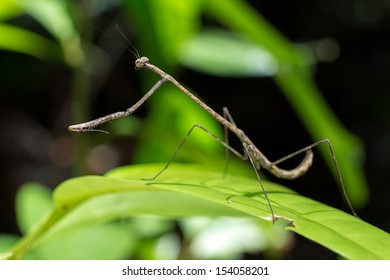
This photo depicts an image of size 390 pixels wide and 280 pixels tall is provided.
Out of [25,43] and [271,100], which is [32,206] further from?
[271,100]

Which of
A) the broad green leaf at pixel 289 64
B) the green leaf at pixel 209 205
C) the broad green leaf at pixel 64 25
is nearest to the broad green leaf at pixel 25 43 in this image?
the broad green leaf at pixel 64 25

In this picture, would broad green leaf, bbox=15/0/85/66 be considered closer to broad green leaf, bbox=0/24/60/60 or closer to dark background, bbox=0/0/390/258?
broad green leaf, bbox=0/24/60/60

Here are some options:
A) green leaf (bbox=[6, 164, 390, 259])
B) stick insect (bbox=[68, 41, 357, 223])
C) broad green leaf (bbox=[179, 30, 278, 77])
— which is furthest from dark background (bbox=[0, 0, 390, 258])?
green leaf (bbox=[6, 164, 390, 259])

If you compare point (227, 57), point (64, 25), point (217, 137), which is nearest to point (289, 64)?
point (227, 57)

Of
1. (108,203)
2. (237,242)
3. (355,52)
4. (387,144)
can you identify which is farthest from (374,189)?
(108,203)

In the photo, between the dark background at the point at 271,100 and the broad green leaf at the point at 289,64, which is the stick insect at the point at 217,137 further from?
the dark background at the point at 271,100
